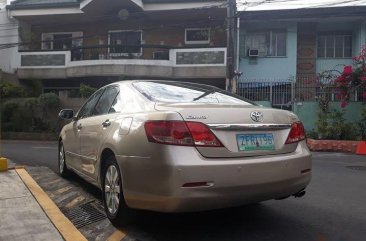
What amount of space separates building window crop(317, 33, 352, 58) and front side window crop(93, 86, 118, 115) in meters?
17.7

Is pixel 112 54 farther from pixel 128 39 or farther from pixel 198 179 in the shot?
pixel 198 179

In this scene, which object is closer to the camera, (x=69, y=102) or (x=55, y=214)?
(x=55, y=214)

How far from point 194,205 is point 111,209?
3.79ft

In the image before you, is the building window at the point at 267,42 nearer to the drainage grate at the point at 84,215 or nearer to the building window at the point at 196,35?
the building window at the point at 196,35

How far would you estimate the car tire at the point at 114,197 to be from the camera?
451cm

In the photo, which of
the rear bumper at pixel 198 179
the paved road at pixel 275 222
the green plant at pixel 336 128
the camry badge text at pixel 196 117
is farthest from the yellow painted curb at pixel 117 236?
the green plant at pixel 336 128

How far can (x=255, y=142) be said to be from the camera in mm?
4266

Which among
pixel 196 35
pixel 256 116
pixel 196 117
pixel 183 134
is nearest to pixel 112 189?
pixel 183 134

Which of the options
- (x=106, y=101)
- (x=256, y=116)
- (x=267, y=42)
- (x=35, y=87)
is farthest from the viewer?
(x=35, y=87)

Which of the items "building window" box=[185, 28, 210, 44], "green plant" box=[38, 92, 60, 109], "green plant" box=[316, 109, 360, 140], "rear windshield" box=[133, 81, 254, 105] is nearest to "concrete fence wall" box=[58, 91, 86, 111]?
"green plant" box=[38, 92, 60, 109]

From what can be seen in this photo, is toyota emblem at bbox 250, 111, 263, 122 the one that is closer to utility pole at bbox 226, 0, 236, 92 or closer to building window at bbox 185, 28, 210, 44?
utility pole at bbox 226, 0, 236, 92

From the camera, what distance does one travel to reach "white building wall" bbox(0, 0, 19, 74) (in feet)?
76.0

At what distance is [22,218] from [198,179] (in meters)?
2.18

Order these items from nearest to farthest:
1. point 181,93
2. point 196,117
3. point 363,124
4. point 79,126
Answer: point 196,117
point 181,93
point 79,126
point 363,124
